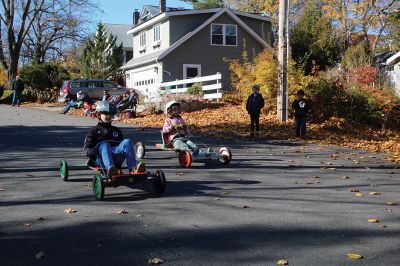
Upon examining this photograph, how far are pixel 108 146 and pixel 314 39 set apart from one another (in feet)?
120

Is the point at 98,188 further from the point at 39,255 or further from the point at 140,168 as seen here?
the point at 39,255

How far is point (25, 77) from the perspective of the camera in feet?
131

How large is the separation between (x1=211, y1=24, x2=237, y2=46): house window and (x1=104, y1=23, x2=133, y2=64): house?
22.0m

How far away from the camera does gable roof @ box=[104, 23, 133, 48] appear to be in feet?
202

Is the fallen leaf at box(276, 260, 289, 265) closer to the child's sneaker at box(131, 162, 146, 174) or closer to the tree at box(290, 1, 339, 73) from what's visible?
the child's sneaker at box(131, 162, 146, 174)

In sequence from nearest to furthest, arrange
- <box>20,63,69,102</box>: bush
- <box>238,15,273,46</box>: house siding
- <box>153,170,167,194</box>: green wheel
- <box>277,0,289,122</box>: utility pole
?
1. <box>153,170,167,194</box>: green wheel
2. <box>277,0,289,122</box>: utility pole
3. <box>20,63,69,102</box>: bush
4. <box>238,15,273,46</box>: house siding

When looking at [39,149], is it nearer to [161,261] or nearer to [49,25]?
[161,261]

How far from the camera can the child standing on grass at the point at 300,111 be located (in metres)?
16.4

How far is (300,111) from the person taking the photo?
648 inches

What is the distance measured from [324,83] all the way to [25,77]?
26463 mm

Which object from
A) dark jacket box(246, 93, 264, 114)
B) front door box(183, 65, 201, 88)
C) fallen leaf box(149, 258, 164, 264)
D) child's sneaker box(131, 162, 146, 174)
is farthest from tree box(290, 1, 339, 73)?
fallen leaf box(149, 258, 164, 264)

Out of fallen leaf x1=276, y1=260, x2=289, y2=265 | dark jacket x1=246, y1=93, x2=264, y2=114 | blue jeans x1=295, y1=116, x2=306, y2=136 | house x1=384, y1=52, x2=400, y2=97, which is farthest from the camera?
house x1=384, y1=52, x2=400, y2=97

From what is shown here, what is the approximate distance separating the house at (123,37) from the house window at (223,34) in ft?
72.3

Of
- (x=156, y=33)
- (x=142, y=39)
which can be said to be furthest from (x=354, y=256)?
(x=142, y=39)
